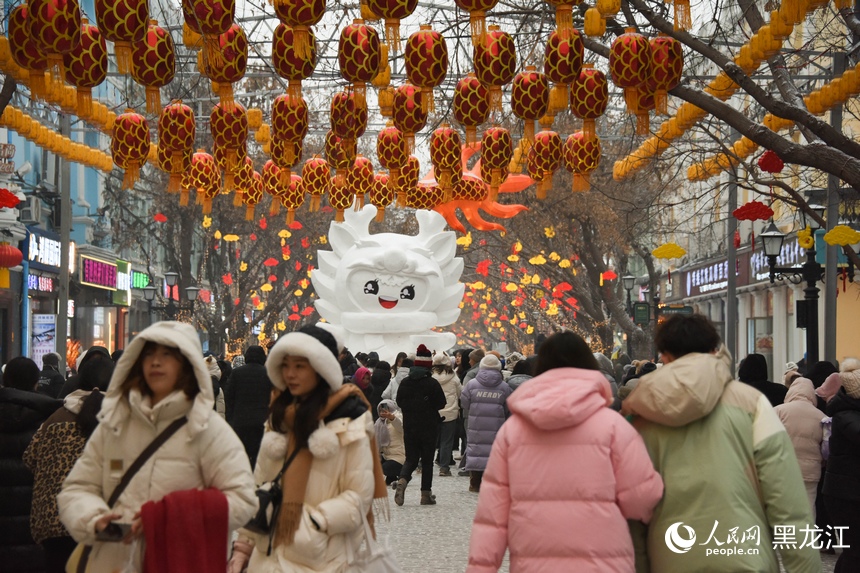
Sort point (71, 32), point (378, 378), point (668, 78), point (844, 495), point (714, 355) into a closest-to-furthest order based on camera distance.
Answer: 1. point (714, 355)
2. point (844, 495)
3. point (71, 32)
4. point (668, 78)
5. point (378, 378)

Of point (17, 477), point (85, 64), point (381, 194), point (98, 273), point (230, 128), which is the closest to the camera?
point (17, 477)

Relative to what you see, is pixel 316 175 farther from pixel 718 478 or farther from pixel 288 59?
pixel 718 478

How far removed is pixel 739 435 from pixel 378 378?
1420cm

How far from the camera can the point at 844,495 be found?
25.3 ft

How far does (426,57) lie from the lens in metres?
11.8

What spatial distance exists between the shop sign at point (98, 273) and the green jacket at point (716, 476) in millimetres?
33447

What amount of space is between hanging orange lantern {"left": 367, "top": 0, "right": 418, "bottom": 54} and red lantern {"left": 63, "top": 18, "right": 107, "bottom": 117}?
2.55 m

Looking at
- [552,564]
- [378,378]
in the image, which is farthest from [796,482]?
[378,378]

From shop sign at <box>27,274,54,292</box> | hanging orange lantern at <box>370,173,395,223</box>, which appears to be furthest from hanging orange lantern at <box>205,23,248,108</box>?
shop sign at <box>27,274,54,292</box>

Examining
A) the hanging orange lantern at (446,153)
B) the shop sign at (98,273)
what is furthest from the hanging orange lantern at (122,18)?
the shop sign at (98,273)

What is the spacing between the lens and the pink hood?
4891mm

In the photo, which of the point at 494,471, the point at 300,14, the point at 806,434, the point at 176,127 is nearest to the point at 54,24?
the point at 300,14

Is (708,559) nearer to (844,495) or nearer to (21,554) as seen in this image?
(844,495)

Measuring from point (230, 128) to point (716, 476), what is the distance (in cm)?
970
